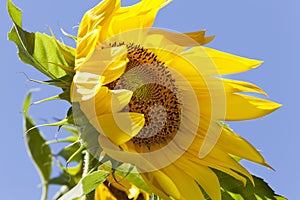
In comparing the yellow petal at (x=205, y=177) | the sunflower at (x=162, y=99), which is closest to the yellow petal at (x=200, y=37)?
the sunflower at (x=162, y=99)

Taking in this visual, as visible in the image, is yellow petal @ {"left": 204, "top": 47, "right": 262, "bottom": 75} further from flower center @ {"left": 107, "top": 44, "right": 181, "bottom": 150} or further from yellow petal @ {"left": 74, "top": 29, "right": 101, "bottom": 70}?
yellow petal @ {"left": 74, "top": 29, "right": 101, "bottom": 70}

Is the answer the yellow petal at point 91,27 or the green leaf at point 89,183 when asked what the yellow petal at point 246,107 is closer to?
the yellow petal at point 91,27

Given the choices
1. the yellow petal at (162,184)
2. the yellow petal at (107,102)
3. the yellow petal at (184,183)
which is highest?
the yellow petal at (107,102)

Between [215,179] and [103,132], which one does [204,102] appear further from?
[103,132]

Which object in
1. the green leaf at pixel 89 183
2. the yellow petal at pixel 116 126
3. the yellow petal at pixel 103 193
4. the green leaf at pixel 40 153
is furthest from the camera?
A: the green leaf at pixel 40 153

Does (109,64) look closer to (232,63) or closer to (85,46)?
(85,46)

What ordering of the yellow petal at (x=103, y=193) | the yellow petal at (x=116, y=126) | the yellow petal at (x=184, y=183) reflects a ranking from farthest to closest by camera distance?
the yellow petal at (x=103, y=193) < the yellow petal at (x=184, y=183) < the yellow petal at (x=116, y=126)

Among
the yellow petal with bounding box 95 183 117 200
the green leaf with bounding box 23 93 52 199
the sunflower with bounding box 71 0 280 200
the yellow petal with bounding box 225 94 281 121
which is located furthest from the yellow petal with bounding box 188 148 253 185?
the green leaf with bounding box 23 93 52 199
